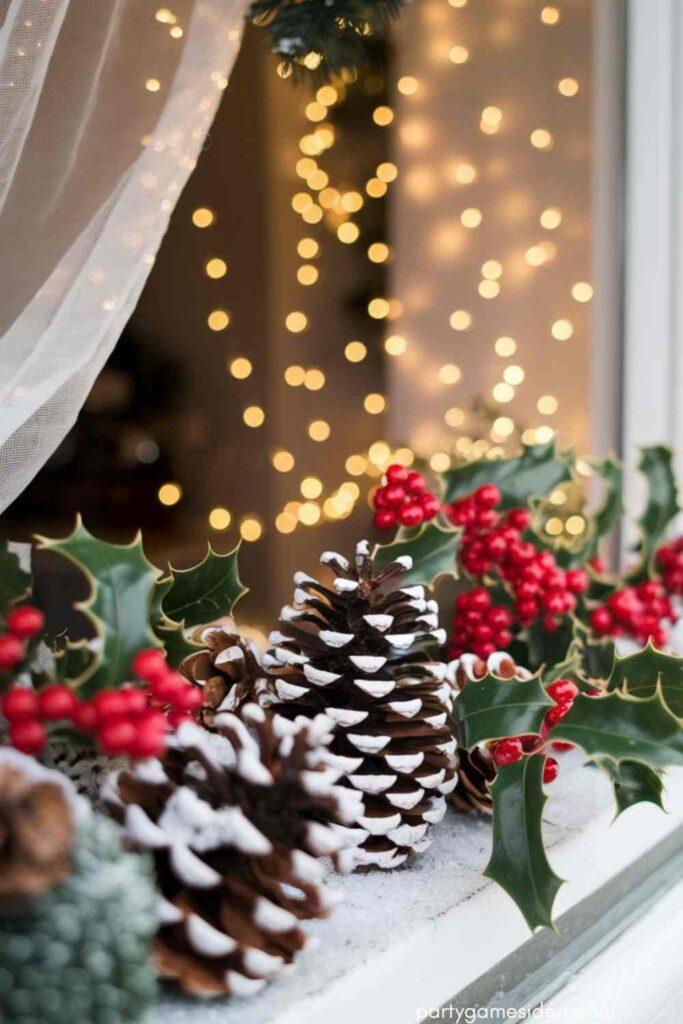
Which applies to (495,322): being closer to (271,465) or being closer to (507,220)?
(507,220)

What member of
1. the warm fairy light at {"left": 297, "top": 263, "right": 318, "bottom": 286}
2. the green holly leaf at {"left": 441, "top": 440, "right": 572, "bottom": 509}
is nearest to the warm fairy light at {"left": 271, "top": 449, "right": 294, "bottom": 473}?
the warm fairy light at {"left": 297, "top": 263, "right": 318, "bottom": 286}

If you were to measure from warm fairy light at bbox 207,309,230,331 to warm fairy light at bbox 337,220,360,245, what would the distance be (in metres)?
0.20

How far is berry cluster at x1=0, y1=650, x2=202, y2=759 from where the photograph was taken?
37 centimetres

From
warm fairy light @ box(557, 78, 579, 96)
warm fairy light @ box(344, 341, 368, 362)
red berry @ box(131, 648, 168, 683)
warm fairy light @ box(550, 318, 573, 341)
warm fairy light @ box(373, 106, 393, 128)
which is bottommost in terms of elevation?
red berry @ box(131, 648, 168, 683)

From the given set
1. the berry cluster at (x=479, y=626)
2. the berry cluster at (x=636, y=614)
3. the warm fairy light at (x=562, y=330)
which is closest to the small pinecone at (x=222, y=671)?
the berry cluster at (x=479, y=626)

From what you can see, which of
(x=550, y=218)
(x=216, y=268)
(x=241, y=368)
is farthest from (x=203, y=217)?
(x=550, y=218)

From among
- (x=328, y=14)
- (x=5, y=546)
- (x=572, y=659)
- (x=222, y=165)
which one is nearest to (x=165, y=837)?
(x=5, y=546)

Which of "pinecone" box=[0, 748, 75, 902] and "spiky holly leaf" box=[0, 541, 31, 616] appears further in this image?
"spiky holly leaf" box=[0, 541, 31, 616]

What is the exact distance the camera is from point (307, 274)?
1.38m

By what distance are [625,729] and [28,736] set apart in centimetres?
31

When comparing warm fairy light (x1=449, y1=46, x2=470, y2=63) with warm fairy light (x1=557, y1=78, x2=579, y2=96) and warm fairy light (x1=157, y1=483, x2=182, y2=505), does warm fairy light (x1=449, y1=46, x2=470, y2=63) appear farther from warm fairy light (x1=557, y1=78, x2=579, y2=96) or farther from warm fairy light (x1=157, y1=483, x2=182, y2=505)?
warm fairy light (x1=157, y1=483, x2=182, y2=505)

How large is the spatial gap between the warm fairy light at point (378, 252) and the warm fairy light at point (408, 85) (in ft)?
0.65

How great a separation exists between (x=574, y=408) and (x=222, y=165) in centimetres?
53

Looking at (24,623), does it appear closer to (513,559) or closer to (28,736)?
(28,736)
